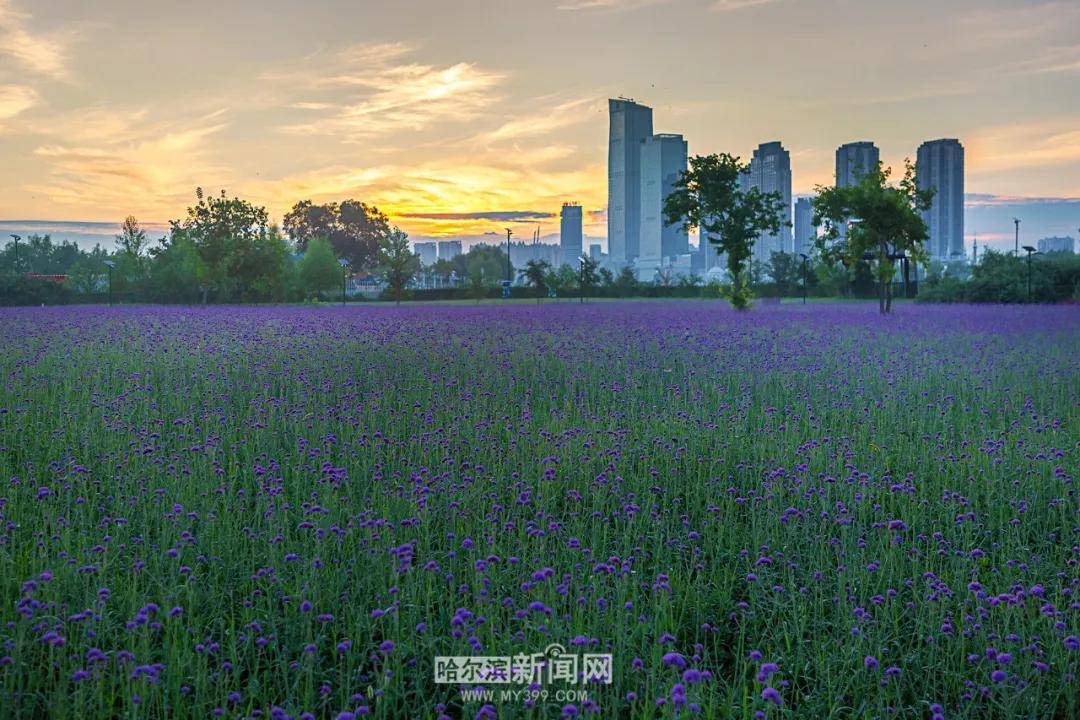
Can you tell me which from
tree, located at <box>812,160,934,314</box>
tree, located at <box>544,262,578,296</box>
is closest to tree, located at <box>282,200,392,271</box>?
tree, located at <box>544,262,578,296</box>

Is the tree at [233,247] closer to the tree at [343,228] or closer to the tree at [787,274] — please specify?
the tree at [787,274]

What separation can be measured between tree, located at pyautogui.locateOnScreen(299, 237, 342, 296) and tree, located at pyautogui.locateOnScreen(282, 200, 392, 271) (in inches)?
1729

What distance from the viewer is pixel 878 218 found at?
3033 cm

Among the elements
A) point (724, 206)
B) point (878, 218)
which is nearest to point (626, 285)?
point (724, 206)

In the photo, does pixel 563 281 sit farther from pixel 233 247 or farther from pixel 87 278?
pixel 87 278

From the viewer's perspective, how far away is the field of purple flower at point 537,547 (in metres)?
2.96

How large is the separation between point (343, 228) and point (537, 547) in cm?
11133

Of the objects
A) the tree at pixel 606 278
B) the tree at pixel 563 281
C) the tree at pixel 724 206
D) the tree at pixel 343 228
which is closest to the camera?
the tree at pixel 724 206

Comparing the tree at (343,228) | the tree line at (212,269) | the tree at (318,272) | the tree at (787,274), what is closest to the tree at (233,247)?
the tree line at (212,269)

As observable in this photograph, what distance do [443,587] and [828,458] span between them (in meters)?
3.34

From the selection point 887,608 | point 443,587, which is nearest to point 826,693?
point 887,608

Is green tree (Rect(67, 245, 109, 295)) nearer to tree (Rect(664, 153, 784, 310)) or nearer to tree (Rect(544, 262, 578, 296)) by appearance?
tree (Rect(544, 262, 578, 296))

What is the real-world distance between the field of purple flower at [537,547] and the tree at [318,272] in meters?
55.8

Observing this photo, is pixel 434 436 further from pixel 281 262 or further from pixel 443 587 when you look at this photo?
pixel 281 262
